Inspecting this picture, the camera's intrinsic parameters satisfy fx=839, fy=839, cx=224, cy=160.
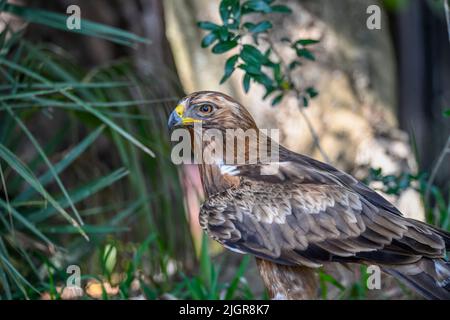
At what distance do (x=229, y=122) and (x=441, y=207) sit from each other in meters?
1.94

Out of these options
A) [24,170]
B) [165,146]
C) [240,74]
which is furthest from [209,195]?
[240,74]

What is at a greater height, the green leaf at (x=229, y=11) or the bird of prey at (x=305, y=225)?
the green leaf at (x=229, y=11)

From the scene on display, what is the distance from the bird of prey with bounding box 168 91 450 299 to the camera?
12.4ft

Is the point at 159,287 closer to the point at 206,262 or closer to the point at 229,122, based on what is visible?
the point at 206,262

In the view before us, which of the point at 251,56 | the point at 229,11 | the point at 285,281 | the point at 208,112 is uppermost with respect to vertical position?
the point at 229,11

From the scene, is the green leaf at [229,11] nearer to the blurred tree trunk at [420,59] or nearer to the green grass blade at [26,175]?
the green grass blade at [26,175]

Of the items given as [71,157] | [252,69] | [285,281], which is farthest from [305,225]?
[71,157]

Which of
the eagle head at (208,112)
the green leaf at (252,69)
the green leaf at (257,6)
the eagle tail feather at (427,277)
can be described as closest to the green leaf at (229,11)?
the green leaf at (257,6)

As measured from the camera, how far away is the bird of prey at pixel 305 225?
3.78 m

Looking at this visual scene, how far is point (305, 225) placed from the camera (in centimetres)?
392

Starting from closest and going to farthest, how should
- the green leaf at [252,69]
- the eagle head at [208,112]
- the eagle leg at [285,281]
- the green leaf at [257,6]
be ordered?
the eagle leg at [285,281], the eagle head at [208,112], the green leaf at [252,69], the green leaf at [257,6]

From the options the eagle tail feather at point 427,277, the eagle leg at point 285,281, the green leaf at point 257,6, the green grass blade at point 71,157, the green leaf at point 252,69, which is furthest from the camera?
the green grass blade at point 71,157

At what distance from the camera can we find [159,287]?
17.1 ft

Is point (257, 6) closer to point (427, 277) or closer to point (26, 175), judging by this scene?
point (26, 175)
